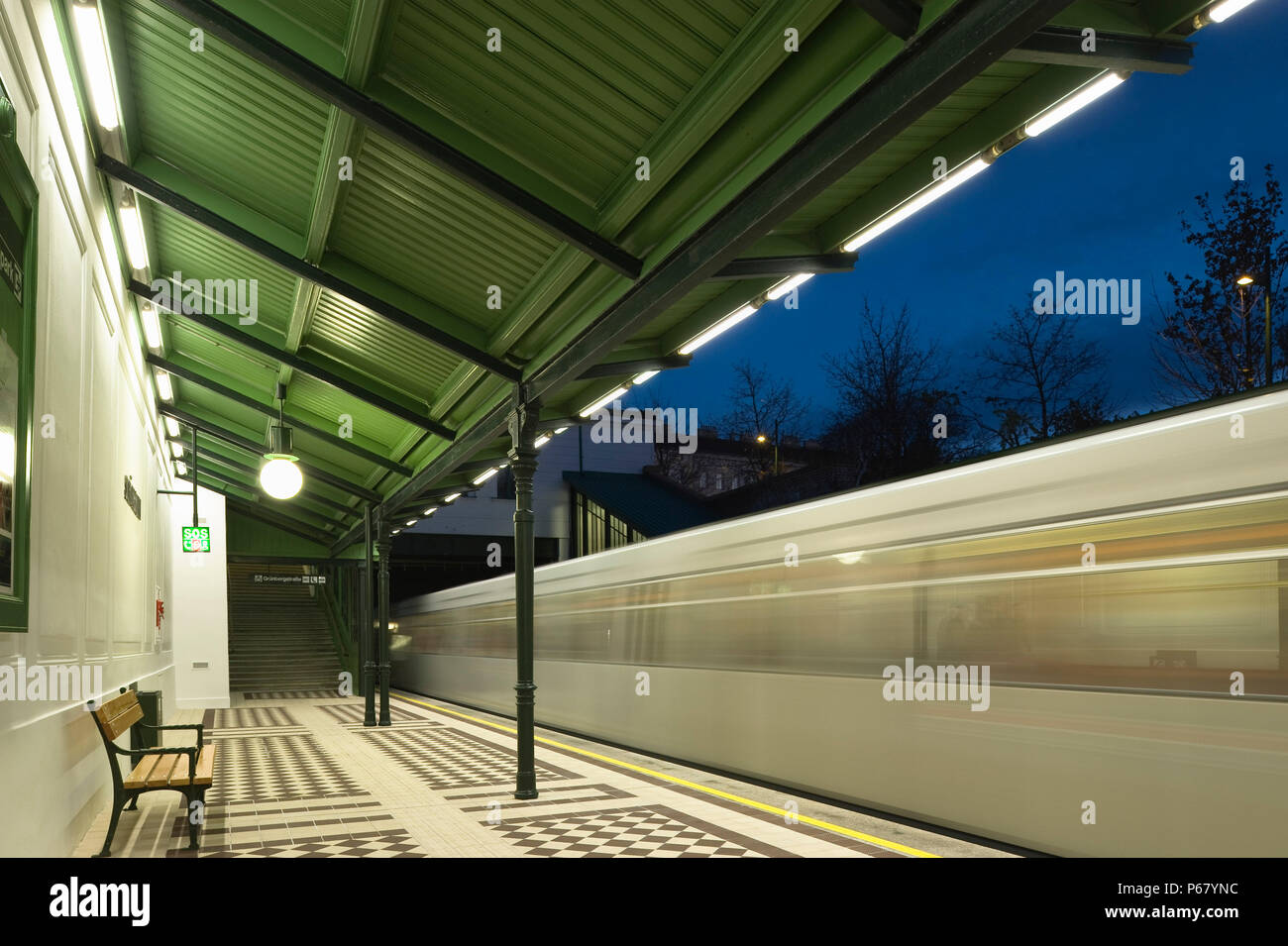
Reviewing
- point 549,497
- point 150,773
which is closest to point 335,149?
point 150,773

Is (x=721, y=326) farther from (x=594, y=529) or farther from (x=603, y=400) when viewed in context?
(x=594, y=529)

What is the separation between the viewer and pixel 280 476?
993 centimetres

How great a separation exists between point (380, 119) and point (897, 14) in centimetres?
292

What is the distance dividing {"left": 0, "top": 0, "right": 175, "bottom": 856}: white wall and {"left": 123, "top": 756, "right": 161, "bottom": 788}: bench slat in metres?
0.30

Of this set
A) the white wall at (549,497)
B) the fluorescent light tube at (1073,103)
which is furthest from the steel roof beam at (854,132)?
the white wall at (549,497)

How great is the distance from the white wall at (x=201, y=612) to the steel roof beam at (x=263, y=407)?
691 cm

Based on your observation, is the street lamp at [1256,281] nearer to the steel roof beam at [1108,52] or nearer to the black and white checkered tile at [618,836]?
the black and white checkered tile at [618,836]

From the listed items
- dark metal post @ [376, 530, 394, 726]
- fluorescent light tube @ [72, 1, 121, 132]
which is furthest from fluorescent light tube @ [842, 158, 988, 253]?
dark metal post @ [376, 530, 394, 726]

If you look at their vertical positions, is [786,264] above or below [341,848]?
above

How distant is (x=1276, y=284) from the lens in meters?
17.6

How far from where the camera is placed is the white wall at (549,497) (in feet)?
97.3

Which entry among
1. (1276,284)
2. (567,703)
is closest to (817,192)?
(567,703)

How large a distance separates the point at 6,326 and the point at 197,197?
14.1 ft

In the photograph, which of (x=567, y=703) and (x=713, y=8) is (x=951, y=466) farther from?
(x=567, y=703)
